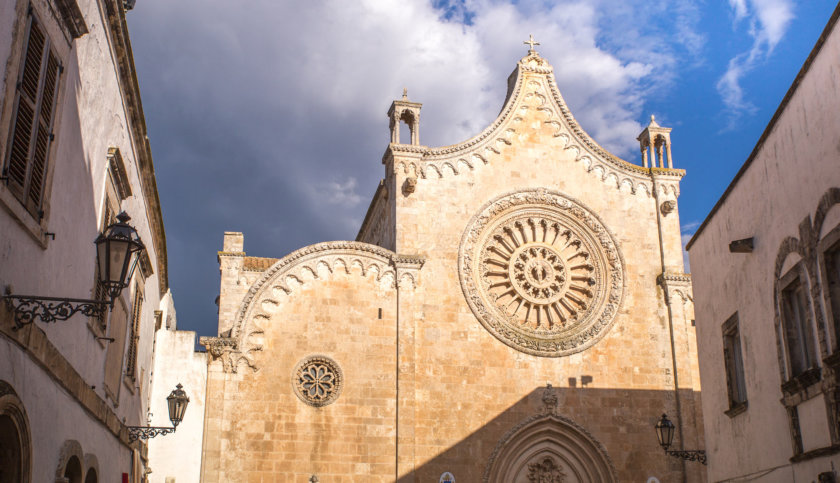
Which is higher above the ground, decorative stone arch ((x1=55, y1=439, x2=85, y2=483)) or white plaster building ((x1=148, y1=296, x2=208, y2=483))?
white plaster building ((x1=148, y1=296, x2=208, y2=483))

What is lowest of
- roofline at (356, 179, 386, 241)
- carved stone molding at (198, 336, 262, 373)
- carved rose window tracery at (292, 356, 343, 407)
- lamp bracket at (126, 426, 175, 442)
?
lamp bracket at (126, 426, 175, 442)

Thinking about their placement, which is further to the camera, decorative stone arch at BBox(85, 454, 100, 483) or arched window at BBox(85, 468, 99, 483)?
arched window at BBox(85, 468, 99, 483)

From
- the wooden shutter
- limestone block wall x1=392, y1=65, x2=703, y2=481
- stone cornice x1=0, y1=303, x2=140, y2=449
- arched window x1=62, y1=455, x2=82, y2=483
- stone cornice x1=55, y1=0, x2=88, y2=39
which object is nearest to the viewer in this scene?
stone cornice x1=0, y1=303, x2=140, y2=449

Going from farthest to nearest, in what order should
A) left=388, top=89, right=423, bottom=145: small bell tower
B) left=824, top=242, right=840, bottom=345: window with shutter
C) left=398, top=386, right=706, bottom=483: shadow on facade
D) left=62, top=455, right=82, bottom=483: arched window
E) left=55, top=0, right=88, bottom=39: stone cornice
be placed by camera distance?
left=388, top=89, right=423, bottom=145: small bell tower, left=398, top=386, right=706, bottom=483: shadow on facade, left=824, top=242, right=840, bottom=345: window with shutter, left=62, top=455, right=82, bottom=483: arched window, left=55, top=0, right=88, bottom=39: stone cornice

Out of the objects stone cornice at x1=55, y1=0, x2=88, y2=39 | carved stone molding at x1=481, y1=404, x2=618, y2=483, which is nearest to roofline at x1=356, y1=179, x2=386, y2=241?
carved stone molding at x1=481, y1=404, x2=618, y2=483

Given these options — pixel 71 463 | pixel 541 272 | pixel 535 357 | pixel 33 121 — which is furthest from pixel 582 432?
pixel 33 121

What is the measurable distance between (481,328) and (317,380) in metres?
4.82

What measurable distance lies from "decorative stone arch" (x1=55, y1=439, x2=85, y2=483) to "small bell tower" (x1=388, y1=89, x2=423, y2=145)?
52.3 feet

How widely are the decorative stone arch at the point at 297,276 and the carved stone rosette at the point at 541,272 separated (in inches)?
78.0

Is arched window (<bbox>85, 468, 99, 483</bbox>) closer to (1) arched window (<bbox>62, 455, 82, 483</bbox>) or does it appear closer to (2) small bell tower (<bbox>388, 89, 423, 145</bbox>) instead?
(1) arched window (<bbox>62, 455, 82, 483</bbox>)

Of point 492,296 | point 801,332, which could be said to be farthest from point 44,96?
point 492,296

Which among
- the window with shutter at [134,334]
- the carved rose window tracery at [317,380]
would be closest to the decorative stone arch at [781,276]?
the window with shutter at [134,334]

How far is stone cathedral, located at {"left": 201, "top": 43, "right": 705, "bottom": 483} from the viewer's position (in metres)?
20.0

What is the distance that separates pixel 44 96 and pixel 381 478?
15040 mm
